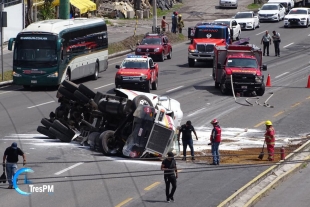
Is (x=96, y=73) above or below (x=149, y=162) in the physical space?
below

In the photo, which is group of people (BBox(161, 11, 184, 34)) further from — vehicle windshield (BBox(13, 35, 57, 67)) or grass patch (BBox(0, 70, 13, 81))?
vehicle windshield (BBox(13, 35, 57, 67))

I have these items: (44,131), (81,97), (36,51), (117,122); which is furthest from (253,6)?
(117,122)

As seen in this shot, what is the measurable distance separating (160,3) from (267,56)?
24497 millimetres

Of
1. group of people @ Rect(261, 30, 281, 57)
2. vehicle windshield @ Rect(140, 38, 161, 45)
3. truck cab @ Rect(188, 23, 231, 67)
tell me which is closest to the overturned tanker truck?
truck cab @ Rect(188, 23, 231, 67)

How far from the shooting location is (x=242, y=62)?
39625 millimetres

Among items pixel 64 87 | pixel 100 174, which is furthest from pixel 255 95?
pixel 100 174

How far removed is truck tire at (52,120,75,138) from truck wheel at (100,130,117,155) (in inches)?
74.3

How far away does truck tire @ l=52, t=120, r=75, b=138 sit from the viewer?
2722 cm

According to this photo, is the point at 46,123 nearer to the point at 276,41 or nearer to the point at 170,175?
the point at 170,175

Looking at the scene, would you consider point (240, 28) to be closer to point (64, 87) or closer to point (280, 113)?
point (280, 113)

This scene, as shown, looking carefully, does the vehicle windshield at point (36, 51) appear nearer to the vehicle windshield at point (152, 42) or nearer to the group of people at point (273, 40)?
the vehicle windshield at point (152, 42)

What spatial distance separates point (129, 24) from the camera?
6669cm

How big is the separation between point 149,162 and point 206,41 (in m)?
24.6

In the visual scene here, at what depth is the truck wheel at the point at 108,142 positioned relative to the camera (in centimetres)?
2556
